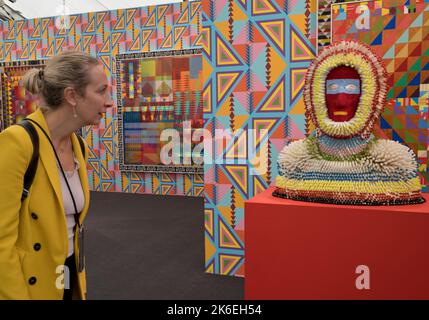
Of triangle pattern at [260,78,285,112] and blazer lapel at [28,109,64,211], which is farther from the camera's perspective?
triangle pattern at [260,78,285,112]

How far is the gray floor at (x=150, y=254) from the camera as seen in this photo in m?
2.70

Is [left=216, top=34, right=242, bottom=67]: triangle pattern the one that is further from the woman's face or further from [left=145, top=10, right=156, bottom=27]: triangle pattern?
[left=145, top=10, right=156, bottom=27]: triangle pattern

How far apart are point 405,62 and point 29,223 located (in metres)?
2.03

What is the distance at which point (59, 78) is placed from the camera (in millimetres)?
1334

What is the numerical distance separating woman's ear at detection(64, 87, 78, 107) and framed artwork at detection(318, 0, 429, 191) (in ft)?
5.45

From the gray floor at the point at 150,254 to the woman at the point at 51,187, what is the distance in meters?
1.34

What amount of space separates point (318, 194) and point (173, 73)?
4.51 metres

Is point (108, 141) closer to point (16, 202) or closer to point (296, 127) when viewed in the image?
point (296, 127)

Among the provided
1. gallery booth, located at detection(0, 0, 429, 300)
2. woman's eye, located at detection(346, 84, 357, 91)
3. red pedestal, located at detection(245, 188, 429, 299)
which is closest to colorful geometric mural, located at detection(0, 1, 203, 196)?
gallery booth, located at detection(0, 0, 429, 300)

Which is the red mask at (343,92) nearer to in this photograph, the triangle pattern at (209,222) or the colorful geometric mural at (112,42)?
the triangle pattern at (209,222)

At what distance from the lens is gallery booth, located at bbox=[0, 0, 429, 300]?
1.63 metres
